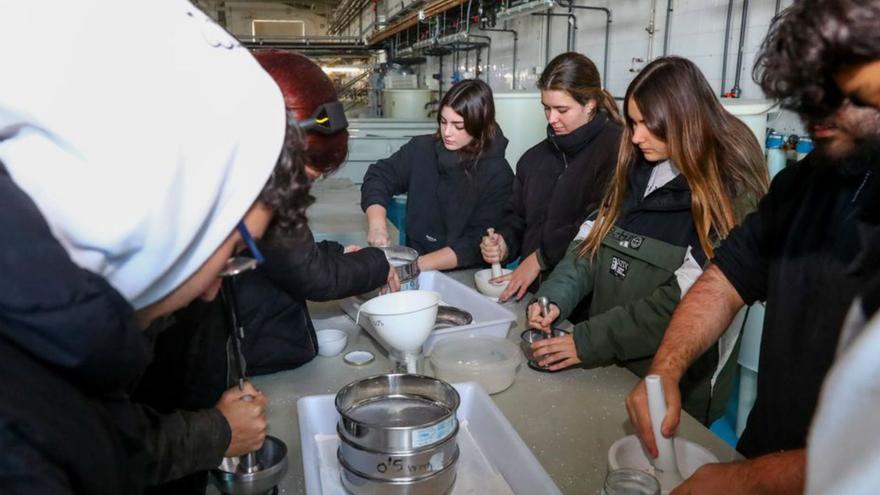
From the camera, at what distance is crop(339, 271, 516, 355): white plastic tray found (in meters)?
1.50

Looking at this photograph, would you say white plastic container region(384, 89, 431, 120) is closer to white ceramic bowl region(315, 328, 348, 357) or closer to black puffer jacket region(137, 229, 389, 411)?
black puffer jacket region(137, 229, 389, 411)

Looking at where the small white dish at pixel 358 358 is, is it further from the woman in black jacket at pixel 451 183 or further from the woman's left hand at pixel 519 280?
the woman in black jacket at pixel 451 183

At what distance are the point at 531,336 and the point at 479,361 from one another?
0.25m

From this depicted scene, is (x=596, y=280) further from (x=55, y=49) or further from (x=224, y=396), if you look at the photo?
(x=55, y=49)

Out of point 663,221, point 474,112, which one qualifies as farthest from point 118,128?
point 474,112

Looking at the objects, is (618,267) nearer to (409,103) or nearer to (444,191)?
(444,191)

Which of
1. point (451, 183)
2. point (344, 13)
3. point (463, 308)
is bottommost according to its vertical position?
point (463, 308)

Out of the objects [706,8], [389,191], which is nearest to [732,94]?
[706,8]

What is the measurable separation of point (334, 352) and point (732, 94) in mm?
2157

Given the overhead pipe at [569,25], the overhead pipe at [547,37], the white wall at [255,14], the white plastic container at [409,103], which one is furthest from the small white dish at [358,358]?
the white wall at [255,14]

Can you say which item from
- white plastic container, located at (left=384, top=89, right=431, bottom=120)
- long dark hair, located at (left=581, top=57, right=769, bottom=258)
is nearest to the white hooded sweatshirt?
long dark hair, located at (left=581, top=57, right=769, bottom=258)

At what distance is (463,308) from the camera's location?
1.86m

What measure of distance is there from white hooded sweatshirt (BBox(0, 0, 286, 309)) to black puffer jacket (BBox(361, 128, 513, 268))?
180 cm

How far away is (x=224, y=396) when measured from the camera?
3.28ft
